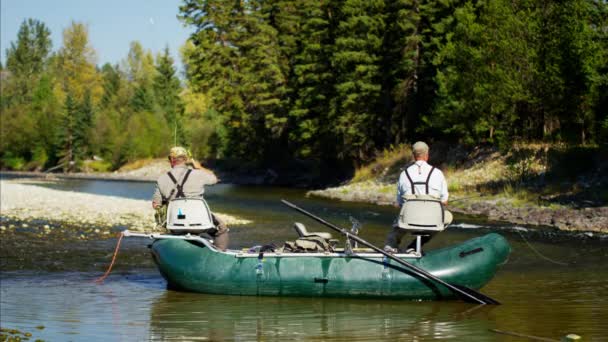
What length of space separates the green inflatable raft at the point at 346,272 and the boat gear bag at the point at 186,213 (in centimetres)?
46

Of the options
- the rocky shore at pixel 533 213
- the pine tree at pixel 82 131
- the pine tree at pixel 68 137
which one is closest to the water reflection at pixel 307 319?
the rocky shore at pixel 533 213

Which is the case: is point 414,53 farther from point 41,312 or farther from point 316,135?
point 41,312

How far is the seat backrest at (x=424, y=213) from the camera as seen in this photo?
10.9 m

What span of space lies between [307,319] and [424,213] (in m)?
2.17

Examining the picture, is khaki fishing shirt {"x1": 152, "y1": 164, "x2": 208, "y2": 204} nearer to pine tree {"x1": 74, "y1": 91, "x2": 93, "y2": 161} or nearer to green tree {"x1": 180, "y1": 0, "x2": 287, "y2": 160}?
green tree {"x1": 180, "y1": 0, "x2": 287, "y2": 160}

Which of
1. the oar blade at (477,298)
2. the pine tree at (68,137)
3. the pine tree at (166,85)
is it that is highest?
the pine tree at (166,85)

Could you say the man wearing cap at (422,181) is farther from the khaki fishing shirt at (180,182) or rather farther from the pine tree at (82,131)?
the pine tree at (82,131)

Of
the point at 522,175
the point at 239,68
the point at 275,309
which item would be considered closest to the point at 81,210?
the point at 275,309

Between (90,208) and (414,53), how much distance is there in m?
21.4

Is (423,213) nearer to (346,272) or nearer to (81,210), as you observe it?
(346,272)

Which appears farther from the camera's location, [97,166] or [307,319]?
[97,166]

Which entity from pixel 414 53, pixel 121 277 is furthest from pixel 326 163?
pixel 121 277

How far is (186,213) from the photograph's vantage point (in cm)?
1188

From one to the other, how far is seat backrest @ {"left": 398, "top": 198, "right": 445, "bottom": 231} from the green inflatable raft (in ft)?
1.49
